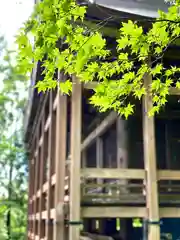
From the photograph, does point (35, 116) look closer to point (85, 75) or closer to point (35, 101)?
point (35, 101)

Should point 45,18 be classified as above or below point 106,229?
above

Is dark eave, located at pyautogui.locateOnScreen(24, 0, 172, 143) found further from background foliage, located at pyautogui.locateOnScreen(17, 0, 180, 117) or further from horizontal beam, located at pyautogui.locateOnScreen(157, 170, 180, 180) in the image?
background foliage, located at pyautogui.locateOnScreen(17, 0, 180, 117)

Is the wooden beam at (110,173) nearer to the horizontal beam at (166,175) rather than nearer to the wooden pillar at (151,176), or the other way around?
the wooden pillar at (151,176)

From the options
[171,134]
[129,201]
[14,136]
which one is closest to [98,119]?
[171,134]

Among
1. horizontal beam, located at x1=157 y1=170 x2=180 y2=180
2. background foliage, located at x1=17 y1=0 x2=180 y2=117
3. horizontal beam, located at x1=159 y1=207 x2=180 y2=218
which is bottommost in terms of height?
horizontal beam, located at x1=159 y1=207 x2=180 y2=218

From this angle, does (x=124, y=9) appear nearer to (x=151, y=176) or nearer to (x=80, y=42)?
(x=151, y=176)

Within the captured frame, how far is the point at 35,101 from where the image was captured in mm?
11336

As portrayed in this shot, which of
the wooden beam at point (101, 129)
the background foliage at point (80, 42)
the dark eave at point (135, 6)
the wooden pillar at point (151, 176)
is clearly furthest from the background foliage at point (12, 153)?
the background foliage at point (80, 42)

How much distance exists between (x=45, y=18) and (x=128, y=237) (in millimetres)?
8270

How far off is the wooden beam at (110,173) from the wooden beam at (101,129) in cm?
246

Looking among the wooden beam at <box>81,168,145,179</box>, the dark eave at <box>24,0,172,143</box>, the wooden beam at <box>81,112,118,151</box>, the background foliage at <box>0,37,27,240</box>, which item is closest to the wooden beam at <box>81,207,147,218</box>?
the wooden beam at <box>81,168,145,179</box>

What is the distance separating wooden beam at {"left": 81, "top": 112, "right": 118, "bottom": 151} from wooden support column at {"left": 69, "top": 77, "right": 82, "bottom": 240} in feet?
8.26

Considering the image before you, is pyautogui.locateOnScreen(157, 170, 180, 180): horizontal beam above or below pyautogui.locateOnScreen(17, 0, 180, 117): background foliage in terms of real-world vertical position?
below

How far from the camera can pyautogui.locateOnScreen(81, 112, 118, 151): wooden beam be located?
901cm
